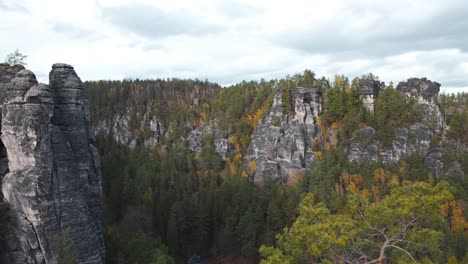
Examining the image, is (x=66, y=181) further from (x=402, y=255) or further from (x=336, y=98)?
(x=336, y=98)

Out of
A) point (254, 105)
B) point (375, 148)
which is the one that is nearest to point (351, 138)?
point (375, 148)

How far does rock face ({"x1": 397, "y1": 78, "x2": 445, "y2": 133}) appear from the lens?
79662mm

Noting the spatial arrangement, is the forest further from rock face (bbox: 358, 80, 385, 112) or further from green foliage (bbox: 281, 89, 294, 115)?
rock face (bbox: 358, 80, 385, 112)

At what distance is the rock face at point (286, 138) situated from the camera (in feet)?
290

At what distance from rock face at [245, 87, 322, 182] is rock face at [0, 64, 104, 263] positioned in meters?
64.8

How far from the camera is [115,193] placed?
2655 inches

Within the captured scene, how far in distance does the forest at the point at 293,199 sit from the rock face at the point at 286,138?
2.44 meters

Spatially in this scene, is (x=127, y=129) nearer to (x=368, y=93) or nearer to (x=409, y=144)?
(x=368, y=93)

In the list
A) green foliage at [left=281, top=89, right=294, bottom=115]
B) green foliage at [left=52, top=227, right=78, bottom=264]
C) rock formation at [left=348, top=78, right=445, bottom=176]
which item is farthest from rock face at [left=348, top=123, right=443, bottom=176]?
green foliage at [left=52, top=227, right=78, bottom=264]

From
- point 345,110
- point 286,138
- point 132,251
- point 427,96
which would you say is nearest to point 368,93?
point 345,110

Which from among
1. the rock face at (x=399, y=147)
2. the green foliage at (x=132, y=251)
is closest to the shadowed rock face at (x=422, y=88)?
the rock face at (x=399, y=147)

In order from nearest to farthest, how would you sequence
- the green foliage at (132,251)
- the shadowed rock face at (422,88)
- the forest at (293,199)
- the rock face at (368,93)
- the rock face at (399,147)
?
1. the forest at (293,199)
2. the green foliage at (132,251)
3. the rock face at (399,147)
4. the shadowed rock face at (422,88)
5. the rock face at (368,93)

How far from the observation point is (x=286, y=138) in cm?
9131

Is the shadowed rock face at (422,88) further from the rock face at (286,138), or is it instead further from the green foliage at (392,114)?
the rock face at (286,138)
